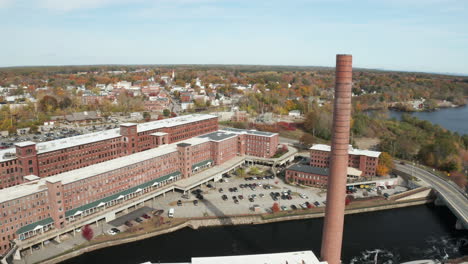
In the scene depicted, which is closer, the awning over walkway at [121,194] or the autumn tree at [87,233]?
the autumn tree at [87,233]

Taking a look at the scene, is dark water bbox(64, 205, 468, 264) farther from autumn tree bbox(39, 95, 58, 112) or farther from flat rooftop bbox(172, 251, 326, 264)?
autumn tree bbox(39, 95, 58, 112)

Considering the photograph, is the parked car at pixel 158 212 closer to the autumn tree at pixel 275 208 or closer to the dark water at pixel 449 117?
the autumn tree at pixel 275 208

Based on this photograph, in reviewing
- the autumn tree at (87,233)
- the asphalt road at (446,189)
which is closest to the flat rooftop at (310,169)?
the asphalt road at (446,189)

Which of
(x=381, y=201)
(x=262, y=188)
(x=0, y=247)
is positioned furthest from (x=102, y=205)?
(x=381, y=201)

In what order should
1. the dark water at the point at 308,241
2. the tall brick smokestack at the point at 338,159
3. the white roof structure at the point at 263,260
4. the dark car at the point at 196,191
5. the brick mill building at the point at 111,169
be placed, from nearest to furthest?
the white roof structure at the point at 263,260, the tall brick smokestack at the point at 338,159, the brick mill building at the point at 111,169, the dark water at the point at 308,241, the dark car at the point at 196,191

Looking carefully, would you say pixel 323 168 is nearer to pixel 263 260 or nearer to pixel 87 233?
pixel 263 260

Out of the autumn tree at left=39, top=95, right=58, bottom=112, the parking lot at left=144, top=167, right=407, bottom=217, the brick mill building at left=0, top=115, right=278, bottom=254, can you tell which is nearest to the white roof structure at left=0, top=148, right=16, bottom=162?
the brick mill building at left=0, top=115, right=278, bottom=254
